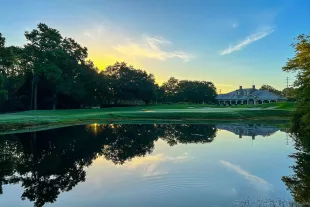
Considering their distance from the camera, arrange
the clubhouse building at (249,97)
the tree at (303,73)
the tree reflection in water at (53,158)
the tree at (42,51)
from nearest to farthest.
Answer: the tree reflection in water at (53,158) → the tree at (303,73) → the tree at (42,51) → the clubhouse building at (249,97)

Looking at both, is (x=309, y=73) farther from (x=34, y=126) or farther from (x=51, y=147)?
(x=34, y=126)

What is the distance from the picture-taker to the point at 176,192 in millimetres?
9266

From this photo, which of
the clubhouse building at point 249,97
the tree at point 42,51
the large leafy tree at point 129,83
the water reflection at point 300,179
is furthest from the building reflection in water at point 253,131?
the clubhouse building at point 249,97

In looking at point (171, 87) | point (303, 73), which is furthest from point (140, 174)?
point (171, 87)

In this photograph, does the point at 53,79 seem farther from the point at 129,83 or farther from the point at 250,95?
the point at 250,95

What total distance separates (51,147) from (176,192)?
11.6 metres

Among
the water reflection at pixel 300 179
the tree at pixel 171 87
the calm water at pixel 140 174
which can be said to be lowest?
the calm water at pixel 140 174

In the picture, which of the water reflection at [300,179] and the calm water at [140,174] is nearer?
the water reflection at [300,179]

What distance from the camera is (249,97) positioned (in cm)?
10912

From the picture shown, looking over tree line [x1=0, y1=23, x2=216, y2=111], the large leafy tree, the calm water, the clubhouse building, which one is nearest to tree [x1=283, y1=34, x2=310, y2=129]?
the calm water

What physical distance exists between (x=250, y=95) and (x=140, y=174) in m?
105

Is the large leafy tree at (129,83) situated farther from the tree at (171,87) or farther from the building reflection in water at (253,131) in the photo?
the building reflection in water at (253,131)

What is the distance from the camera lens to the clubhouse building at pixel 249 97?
103m

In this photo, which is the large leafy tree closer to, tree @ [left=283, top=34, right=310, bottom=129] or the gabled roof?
the gabled roof
